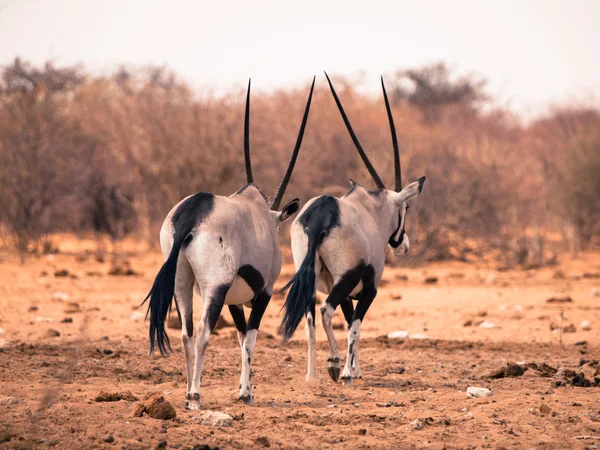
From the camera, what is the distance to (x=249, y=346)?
6055mm

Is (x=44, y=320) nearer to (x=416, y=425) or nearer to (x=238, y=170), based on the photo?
(x=416, y=425)

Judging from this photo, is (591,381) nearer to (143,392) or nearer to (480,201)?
(143,392)

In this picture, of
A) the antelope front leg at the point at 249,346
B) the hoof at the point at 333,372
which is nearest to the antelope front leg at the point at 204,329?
the antelope front leg at the point at 249,346

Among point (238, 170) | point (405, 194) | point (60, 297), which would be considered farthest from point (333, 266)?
point (238, 170)

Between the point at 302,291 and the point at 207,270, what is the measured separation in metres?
1.26

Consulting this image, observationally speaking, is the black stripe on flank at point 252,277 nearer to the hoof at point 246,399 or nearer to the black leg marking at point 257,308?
the black leg marking at point 257,308

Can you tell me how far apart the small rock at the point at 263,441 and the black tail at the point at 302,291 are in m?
1.62

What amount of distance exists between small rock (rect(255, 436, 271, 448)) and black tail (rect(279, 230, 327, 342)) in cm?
162

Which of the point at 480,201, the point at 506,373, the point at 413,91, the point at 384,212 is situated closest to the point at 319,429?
the point at 506,373

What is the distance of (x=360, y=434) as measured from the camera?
520cm

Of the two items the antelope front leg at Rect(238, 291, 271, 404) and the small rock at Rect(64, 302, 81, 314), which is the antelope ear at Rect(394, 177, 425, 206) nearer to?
the antelope front leg at Rect(238, 291, 271, 404)

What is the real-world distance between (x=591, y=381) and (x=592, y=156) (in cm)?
1565

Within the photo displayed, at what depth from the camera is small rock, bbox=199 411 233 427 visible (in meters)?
5.14

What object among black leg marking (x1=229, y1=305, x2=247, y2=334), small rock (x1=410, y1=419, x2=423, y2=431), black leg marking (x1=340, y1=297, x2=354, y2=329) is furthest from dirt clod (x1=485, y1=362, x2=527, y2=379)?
black leg marking (x1=229, y1=305, x2=247, y2=334)
